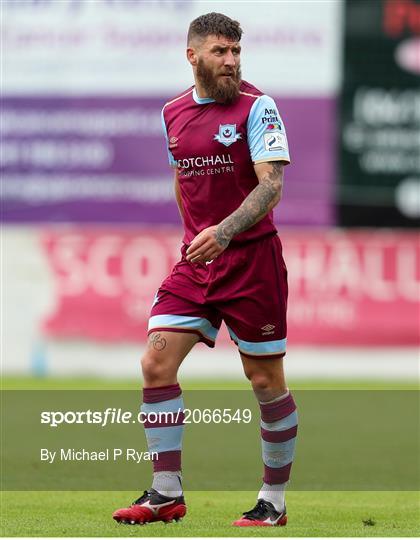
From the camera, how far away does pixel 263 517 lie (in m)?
6.47

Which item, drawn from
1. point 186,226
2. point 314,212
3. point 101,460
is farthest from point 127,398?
point 186,226

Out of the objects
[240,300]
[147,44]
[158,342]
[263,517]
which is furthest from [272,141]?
[147,44]

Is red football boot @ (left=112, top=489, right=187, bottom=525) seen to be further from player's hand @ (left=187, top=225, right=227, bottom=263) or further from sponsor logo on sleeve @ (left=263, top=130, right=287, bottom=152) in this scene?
sponsor logo on sleeve @ (left=263, top=130, right=287, bottom=152)

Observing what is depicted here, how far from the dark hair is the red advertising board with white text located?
1126 centimetres

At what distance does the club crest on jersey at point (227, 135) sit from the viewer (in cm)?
643

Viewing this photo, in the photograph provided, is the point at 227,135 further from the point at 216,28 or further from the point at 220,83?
the point at 216,28

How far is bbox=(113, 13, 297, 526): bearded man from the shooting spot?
640 centimetres

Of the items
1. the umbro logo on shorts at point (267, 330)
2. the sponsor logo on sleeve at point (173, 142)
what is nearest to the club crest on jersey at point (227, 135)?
the sponsor logo on sleeve at point (173, 142)

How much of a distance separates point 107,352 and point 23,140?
2987 millimetres

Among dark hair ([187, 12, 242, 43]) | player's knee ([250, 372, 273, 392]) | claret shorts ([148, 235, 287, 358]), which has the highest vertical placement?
dark hair ([187, 12, 242, 43])

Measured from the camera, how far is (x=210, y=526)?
6285 millimetres

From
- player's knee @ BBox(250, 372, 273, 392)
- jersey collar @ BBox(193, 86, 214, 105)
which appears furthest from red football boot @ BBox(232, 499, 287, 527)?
jersey collar @ BBox(193, 86, 214, 105)

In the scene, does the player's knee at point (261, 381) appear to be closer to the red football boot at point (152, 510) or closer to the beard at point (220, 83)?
the red football boot at point (152, 510)

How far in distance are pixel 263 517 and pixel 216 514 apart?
466 millimetres
